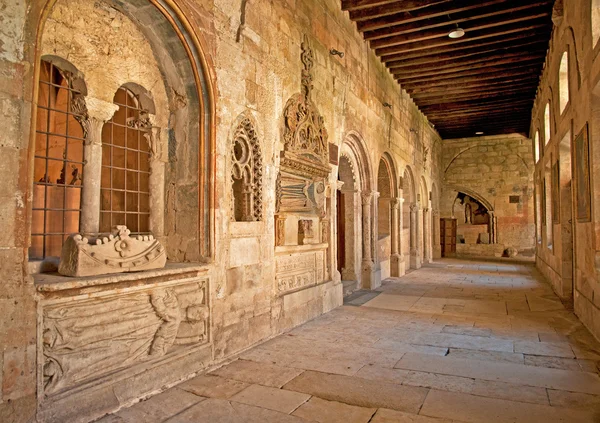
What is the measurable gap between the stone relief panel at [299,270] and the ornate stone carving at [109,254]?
1.78 m

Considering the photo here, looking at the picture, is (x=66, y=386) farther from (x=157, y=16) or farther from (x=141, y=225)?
(x=157, y=16)

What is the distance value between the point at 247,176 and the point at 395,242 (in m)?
6.37

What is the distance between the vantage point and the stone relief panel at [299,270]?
4.80m

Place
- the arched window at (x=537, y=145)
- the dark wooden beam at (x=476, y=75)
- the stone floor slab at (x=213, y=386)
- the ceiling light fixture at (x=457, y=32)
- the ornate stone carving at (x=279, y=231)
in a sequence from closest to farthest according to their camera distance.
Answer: the stone floor slab at (x=213, y=386) < the ornate stone carving at (x=279, y=231) < the ceiling light fixture at (x=457, y=32) < the dark wooden beam at (x=476, y=75) < the arched window at (x=537, y=145)

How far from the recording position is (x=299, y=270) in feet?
17.0

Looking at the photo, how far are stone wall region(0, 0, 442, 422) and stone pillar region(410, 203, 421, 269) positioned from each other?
5659 mm

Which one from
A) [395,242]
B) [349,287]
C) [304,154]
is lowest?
[349,287]

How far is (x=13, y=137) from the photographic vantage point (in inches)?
90.0

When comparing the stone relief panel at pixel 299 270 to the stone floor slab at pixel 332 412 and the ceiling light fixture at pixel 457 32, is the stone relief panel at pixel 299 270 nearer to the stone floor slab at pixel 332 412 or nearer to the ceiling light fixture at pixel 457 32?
the stone floor slab at pixel 332 412

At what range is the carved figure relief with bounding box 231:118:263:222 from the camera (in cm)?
425

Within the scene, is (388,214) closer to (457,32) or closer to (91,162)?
(457,32)

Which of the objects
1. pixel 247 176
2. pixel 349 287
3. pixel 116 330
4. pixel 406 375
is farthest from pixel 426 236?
pixel 116 330

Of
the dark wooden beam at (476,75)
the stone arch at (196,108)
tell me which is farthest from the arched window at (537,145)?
the stone arch at (196,108)

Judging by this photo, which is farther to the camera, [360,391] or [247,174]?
[247,174]
